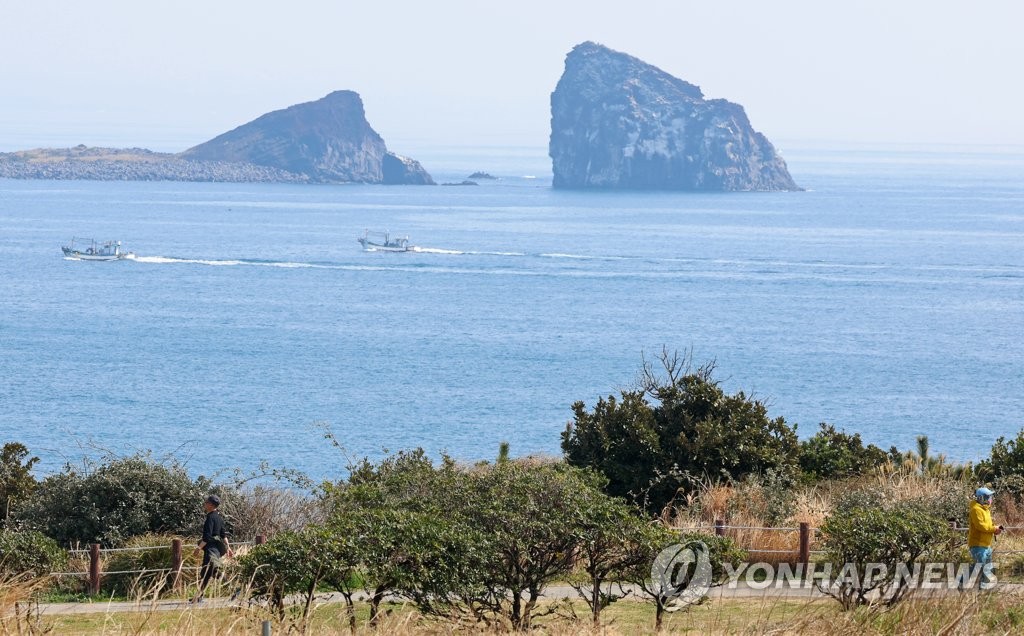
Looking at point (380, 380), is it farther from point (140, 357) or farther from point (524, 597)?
point (524, 597)

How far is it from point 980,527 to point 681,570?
3477 millimetres

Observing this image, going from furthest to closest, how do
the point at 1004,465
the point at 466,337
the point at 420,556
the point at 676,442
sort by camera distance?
1. the point at 466,337
2. the point at 1004,465
3. the point at 676,442
4. the point at 420,556

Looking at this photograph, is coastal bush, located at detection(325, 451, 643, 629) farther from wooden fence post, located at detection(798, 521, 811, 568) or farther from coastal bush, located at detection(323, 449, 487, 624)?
wooden fence post, located at detection(798, 521, 811, 568)

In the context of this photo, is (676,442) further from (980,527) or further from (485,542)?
(485,542)

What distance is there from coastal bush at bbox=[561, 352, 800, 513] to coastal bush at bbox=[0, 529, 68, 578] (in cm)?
832

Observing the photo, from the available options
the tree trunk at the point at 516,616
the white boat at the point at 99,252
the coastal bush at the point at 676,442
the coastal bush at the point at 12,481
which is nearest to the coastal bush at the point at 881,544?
the tree trunk at the point at 516,616

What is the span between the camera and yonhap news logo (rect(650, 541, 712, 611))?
37.0 feet

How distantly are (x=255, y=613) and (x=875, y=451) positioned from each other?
15.9 meters

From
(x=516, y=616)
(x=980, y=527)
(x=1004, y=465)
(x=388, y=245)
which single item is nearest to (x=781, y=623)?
(x=516, y=616)

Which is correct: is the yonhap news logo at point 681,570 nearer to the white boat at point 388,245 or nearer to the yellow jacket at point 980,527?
the yellow jacket at point 980,527

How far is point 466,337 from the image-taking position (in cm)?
7475

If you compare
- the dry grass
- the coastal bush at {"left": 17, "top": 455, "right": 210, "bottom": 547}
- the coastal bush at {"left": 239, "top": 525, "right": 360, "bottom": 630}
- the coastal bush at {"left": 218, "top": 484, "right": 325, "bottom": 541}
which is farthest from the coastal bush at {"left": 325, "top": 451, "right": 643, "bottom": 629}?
the coastal bush at {"left": 17, "top": 455, "right": 210, "bottom": 547}

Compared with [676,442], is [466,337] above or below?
below

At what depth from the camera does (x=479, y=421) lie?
5422cm
